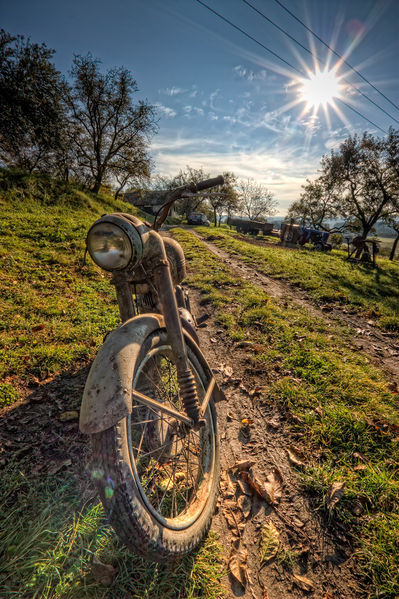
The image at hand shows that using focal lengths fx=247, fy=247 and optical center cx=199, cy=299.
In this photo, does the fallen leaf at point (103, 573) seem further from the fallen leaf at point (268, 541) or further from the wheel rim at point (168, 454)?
the fallen leaf at point (268, 541)

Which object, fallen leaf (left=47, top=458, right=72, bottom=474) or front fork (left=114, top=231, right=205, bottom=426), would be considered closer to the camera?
front fork (left=114, top=231, right=205, bottom=426)

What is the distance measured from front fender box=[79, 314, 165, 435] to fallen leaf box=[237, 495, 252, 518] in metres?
1.45

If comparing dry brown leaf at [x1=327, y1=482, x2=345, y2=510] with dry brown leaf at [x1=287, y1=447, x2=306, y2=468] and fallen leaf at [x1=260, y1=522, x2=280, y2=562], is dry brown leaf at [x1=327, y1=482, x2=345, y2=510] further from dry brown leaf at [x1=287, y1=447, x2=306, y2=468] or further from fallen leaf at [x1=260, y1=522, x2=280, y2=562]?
fallen leaf at [x1=260, y1=522, x2=280, y2=562]

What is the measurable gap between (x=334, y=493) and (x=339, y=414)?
0.91 m

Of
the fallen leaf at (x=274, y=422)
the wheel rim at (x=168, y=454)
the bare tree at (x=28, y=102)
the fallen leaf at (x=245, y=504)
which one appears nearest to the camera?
the wheel rim at (x=168, y=454)

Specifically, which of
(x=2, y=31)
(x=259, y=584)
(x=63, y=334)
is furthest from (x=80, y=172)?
(x=259, y=584)

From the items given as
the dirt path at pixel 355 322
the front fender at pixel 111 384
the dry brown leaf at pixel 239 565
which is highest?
the front fender at pixel 111 384

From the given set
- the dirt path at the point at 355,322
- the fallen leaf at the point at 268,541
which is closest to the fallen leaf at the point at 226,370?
the fallen leaf at the point at 268,541

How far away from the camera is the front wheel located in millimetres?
1064

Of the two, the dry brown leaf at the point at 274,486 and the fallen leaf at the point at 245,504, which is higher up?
the dry brown leaf at the point at 274,486

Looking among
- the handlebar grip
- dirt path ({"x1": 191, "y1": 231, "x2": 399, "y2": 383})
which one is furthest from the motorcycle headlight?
dirt path ({"x1": 191, "y1": 231, "x2": 399, "y2": 383})

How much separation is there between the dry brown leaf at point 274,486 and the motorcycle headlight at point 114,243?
208 cm

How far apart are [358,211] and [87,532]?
1232 inches

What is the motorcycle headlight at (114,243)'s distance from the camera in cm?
153
